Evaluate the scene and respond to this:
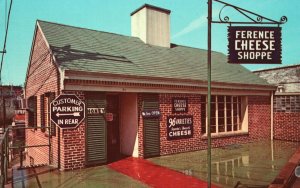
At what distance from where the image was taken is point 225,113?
13406 millimetres

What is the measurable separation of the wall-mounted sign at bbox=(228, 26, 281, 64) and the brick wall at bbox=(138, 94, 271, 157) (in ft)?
15.8

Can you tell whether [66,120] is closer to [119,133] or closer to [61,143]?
[61,143]

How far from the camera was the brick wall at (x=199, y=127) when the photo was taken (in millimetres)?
10867

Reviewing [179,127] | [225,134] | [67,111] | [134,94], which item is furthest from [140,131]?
[225,134]

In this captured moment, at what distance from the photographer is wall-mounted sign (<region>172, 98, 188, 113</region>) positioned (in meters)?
11.2

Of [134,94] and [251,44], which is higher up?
[251,44]

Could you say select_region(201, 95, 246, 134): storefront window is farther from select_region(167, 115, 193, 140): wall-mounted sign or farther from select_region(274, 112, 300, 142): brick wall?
select_region(274, 112, 300, 142): brick wall

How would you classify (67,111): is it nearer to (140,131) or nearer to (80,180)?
(80,180)

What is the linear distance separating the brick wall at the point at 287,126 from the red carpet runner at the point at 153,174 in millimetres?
9351

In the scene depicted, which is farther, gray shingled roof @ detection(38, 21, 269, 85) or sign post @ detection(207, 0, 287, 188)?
gray shingled roof @ detection(38, 21, 269, 85)

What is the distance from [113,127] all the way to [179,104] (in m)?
2.96

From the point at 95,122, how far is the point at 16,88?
154ft

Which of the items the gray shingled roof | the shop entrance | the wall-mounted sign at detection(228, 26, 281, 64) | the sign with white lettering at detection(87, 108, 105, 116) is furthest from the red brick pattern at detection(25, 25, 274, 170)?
the wall-mounted sign at detection(228, 26, 281, 64)

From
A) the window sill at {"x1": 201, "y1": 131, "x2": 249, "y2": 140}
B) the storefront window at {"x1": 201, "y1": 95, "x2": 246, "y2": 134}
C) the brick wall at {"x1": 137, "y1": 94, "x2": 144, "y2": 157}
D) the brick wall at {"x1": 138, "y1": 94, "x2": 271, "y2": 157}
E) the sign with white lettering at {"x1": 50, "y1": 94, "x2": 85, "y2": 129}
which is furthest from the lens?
the storefront window at {"x1": 201, "y1": 95, "x2": 246, "y2": 134}
